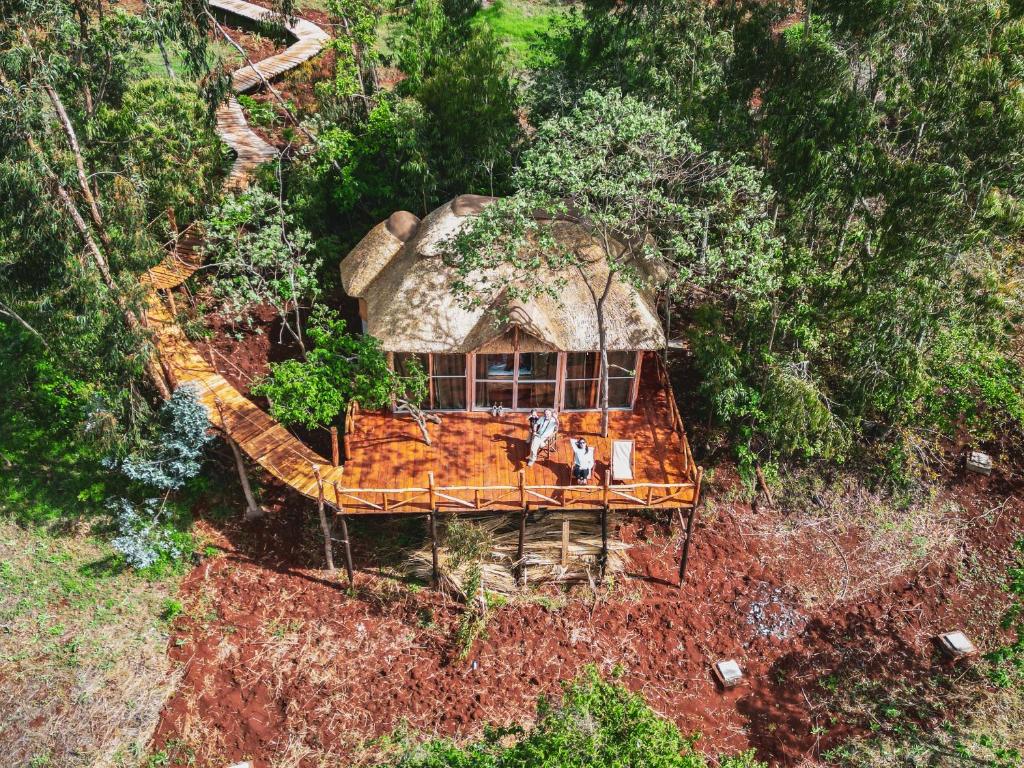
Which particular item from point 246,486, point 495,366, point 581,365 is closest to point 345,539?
point 246,486

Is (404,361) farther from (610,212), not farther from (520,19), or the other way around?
(520,19)

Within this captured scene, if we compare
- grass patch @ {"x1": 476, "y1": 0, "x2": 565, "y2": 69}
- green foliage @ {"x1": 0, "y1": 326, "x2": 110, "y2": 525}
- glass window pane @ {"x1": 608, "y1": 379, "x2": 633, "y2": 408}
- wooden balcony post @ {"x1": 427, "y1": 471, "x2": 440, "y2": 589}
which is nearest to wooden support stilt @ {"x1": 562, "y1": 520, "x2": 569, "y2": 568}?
wooden balcony post @ {"x1": 427, "y1": 471, "x2": 440, "y2": 589}

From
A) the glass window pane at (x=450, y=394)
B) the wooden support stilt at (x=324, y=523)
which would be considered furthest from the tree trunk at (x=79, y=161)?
the glass window pane at (x=450, y=394)

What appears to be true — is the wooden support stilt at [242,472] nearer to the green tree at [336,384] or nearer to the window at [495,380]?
the green tree at [336,384]

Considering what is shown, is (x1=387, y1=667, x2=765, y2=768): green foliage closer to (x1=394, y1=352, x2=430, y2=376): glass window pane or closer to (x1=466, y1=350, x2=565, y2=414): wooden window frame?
(x1=466, y1=350, x2=565, y2=414): wooden window frame

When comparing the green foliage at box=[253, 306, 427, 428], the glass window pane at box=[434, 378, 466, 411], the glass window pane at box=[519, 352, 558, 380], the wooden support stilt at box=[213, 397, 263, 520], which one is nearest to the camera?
the green foliage at box=[253, 306, 427, 428]
